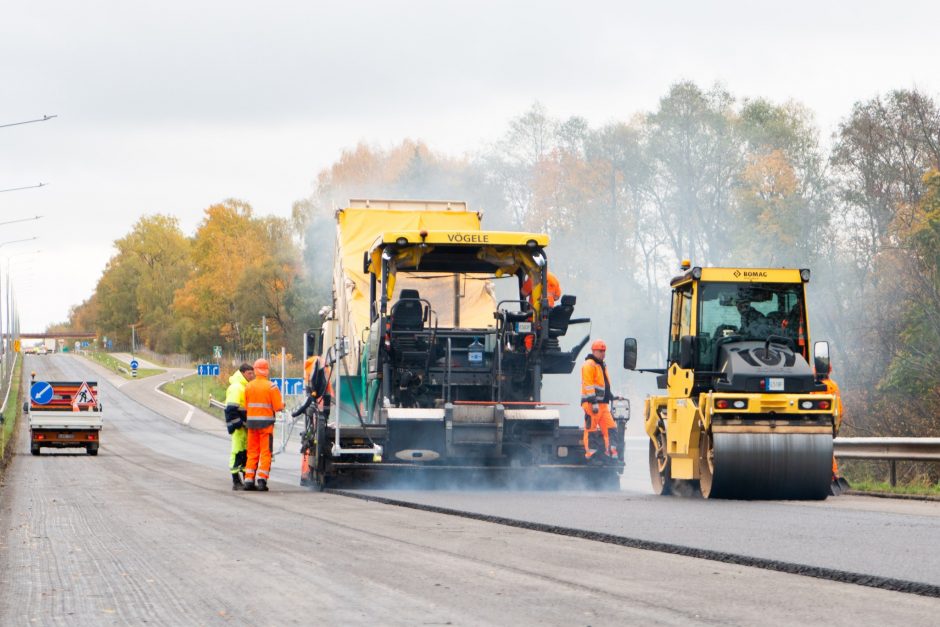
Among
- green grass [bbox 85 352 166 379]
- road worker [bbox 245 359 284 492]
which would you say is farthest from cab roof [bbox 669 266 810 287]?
green grass [bbox 85 352 166 379]

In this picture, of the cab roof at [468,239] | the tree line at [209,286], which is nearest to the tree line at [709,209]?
the tree line at [209,286]

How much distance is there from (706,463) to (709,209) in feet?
140

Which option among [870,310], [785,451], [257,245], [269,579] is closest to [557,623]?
[269,579]

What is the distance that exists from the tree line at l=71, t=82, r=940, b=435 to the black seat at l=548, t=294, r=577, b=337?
1010 centimetres

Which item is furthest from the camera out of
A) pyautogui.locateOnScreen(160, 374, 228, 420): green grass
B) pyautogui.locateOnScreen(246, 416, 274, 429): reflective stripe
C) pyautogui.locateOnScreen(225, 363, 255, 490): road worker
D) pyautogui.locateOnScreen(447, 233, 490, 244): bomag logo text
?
pyautogui.locateOnScreen(160, 374, 228, 420): green grass

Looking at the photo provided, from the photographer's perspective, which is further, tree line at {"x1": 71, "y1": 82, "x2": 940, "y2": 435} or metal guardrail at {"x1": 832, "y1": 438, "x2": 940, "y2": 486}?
tree line at {"x1": 71, "y1": 82, "x2": 940, "y2": 435}

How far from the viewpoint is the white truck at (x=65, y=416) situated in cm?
3950

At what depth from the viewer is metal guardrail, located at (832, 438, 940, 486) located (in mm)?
16891

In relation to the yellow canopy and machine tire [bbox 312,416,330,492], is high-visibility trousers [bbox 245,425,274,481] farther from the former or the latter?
the yellow canopy

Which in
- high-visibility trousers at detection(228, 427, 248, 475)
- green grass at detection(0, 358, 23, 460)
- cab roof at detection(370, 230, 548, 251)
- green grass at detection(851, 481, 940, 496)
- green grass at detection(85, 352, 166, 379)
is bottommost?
green grass at detection(0, 358, 23, 460)

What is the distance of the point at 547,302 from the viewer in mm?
18234

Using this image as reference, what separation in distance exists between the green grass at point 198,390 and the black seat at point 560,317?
172 ft

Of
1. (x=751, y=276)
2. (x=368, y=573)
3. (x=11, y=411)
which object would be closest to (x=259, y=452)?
(x=751, y=276)

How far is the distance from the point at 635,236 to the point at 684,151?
656 cm
